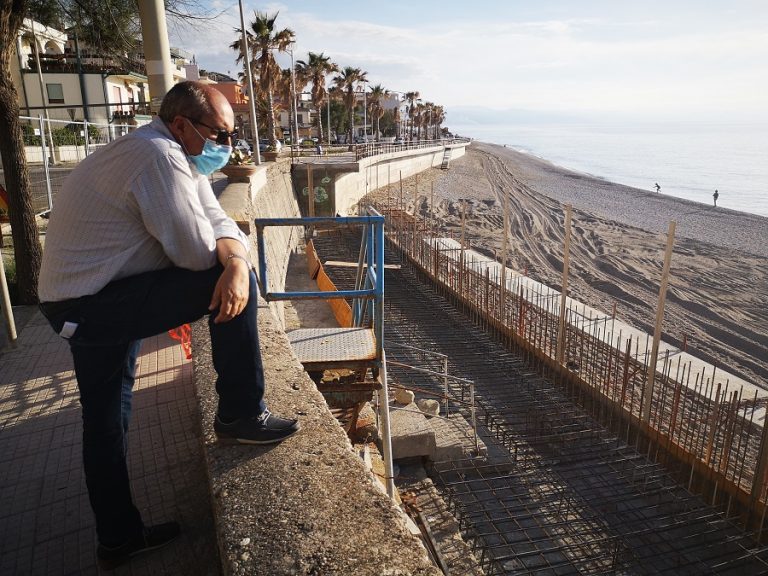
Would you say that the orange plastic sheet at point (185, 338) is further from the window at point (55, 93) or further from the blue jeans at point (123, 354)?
the window at point (55, 93)

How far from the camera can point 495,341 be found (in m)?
13.3

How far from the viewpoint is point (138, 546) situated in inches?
90.7

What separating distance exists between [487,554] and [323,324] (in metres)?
6.63

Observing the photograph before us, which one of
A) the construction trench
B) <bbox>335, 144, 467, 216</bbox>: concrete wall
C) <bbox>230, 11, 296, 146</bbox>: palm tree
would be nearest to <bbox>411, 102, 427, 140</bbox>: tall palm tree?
<bbox>335, 144, 467, 216</bbox>: concrete wall

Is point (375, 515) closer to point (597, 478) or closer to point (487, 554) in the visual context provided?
point (487, 554)

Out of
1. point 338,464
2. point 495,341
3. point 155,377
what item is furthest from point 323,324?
point 338,464

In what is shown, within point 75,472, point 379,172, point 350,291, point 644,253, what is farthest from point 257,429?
point 379,172

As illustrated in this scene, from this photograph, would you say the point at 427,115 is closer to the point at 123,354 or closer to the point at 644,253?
the point at 644,253

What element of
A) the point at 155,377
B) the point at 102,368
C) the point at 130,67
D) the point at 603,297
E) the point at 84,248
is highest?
the point at 130,67

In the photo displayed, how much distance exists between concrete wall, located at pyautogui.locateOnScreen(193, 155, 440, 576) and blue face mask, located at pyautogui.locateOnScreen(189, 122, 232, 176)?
3.62 feet

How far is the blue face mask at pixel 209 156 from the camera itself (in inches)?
83.0

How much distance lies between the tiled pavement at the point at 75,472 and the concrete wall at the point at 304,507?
0.47 metres

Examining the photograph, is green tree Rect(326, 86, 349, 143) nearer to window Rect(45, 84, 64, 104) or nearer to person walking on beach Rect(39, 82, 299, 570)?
window Rect(45, 84, 64, 104)

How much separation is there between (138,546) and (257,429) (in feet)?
2.24
